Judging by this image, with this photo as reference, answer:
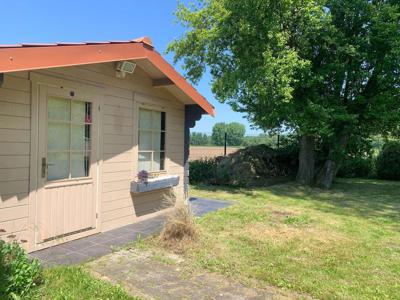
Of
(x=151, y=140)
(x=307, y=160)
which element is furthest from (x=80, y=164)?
(x=307, y=160)

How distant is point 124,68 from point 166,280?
3.49 metres

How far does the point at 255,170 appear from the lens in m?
11.9

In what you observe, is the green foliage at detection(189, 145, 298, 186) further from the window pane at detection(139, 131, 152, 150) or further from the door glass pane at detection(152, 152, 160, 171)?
the window pane at detection(139, 131, 152, 150)

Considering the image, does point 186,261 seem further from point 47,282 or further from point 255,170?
point 255,170

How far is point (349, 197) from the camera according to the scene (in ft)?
30.7

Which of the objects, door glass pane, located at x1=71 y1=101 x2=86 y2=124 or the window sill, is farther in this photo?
the window sill

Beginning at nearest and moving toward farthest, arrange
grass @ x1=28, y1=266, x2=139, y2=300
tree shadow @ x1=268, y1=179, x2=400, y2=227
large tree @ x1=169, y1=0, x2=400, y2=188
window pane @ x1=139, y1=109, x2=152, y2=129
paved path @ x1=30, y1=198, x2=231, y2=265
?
1. grass @ x1=28, y1=266, x2=139, y2=300
2. paved path @ x1=30, y1=198, x2=231, y2=265
3. window pane @ x1=139, y1=109, x2=152, y2=129
4. tree shadow @ x1=268, y1=179, x2=400, y2=227
5. large tree @ x1=169, y1=0, x2=400, y2=188

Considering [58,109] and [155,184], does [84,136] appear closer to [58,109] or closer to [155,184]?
[58,109]

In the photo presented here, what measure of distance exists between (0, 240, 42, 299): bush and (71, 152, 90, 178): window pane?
165 centimetres

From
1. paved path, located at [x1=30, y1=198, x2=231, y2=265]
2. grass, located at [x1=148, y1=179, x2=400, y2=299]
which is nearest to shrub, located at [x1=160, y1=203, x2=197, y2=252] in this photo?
grass, located at [x1=148, y1=179, x2=400, y2=299]

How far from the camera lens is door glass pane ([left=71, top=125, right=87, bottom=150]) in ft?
15.5

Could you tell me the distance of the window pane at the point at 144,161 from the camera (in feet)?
20.2

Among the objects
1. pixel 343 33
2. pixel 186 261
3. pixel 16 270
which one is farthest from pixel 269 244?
pixel 343 33

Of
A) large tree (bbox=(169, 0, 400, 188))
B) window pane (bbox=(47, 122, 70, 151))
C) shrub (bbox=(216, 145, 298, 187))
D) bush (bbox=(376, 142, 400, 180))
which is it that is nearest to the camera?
window pane (bbox=(47, 122, 70, 151))
